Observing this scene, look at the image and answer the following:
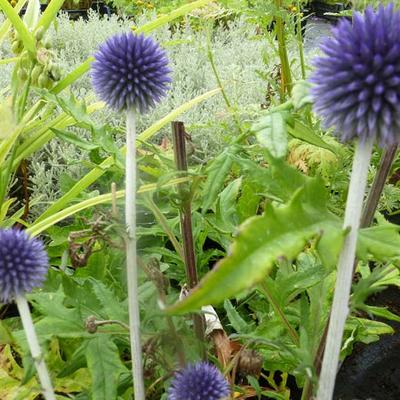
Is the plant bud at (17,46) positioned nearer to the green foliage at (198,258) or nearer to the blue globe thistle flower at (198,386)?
the green foliage at (198,258)

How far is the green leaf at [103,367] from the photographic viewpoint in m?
0.72

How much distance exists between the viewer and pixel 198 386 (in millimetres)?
663

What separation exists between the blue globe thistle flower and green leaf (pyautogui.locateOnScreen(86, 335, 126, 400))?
9 centimetres

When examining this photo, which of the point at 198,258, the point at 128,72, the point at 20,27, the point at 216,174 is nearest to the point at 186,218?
the point at 216,174

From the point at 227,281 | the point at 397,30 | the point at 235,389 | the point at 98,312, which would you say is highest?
the point at 397,30

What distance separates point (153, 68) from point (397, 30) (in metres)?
0.37

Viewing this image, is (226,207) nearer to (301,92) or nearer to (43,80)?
(301,92)

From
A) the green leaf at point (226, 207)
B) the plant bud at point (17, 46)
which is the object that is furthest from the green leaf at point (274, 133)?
the plant bud at point (17, 46)

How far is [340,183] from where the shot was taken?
1.32m

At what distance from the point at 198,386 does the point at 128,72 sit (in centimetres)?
44

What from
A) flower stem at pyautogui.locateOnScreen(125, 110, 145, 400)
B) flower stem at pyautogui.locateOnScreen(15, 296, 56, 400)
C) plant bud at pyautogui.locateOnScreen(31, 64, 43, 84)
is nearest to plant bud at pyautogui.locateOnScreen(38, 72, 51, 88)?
plant bud at pyautogui.locateOnScreen(31, 64, 43, 84)

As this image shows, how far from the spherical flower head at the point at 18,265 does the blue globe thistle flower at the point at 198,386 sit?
218 mm

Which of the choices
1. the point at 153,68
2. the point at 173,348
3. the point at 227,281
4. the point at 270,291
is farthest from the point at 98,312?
the point at 227,281

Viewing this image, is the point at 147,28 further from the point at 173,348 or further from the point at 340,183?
the point at 173,348
